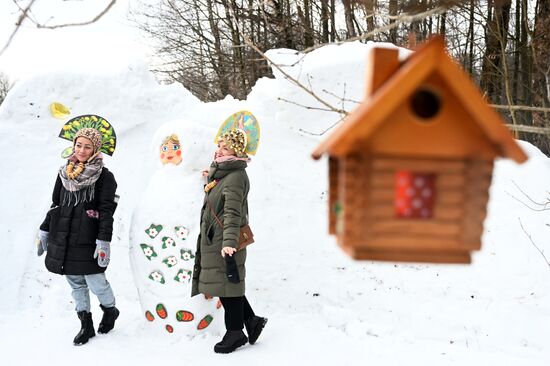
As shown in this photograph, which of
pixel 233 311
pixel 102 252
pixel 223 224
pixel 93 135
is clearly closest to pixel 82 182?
pixel 93 135

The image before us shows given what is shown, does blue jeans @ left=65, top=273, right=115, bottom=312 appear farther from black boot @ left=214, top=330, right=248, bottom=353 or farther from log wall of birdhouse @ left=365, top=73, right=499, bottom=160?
log wall of birdhouse @ left=365, top=73, right=499, bottom=160

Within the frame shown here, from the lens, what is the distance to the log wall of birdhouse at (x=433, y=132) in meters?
1.02

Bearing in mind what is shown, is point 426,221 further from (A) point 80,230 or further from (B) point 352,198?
(A) point 80,230

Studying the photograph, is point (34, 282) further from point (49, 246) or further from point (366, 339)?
point (366, 339)

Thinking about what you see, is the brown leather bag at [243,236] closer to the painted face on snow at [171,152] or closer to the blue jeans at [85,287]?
the painted face on snow at [171,152]

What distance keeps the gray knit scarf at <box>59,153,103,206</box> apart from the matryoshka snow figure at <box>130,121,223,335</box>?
461 mm

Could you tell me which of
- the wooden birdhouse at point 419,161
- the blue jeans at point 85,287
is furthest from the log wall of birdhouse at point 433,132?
the blue jeans at point 85,287

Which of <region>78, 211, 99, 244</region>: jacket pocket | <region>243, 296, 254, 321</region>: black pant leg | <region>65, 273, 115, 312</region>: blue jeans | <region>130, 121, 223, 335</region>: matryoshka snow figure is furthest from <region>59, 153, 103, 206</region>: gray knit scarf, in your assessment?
<region>243, 296, 254, 321</region>: black pant leg

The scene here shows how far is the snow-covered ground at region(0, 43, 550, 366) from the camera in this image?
3873 mm

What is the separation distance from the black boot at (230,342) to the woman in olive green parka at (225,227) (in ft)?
0.49

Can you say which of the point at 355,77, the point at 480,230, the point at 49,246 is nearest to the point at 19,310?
the point at 49,246

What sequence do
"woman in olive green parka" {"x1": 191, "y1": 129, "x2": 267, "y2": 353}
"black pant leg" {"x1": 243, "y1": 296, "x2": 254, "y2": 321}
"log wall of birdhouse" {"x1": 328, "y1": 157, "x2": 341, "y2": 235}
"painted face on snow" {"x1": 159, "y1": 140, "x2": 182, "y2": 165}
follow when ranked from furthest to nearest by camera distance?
"painted face on snow" {"x1": 159, "y1": 140, "x2": 182, "y2": 165} → "black pant leg" {"x1": 243, "y1": 296, "x2": 254, "y2": 321} → "woman in olive green parka" {"x1": 191, "y1": 129, "x2": 267, "y2": 353} → "log wall of birdhouse" {"x1": 328, "y1": 157, "x2": 341, "y2": 235}

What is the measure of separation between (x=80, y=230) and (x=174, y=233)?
2.29 feet

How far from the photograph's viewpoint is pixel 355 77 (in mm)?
5992
